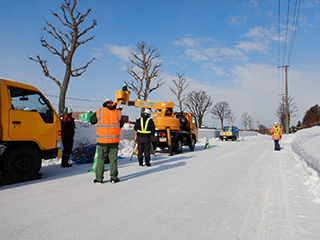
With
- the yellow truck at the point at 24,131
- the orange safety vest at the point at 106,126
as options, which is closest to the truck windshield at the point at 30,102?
the yellow truck at the point at 24,131

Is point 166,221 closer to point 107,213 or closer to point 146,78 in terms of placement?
point 107,213

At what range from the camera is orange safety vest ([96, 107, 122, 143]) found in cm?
539

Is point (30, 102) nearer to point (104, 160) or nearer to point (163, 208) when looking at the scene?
point (104, 160)

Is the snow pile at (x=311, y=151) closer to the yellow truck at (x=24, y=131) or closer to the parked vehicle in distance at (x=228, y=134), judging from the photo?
the yellow truck at (x=24, y=131)

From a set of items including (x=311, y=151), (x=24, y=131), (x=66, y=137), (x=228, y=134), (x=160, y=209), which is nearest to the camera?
(x=160, y=209)

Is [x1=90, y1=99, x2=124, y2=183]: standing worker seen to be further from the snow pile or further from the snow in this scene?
the snow pile

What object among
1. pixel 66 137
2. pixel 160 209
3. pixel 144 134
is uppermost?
pixel 144 134

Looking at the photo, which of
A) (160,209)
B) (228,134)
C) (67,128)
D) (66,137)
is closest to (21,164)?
(66,137)

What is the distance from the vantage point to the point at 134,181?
18.1 ft

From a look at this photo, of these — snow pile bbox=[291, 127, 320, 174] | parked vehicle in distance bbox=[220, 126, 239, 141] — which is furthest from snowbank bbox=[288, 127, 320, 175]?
parked vehicle in distance bbox=[220, 126, 239, 141]

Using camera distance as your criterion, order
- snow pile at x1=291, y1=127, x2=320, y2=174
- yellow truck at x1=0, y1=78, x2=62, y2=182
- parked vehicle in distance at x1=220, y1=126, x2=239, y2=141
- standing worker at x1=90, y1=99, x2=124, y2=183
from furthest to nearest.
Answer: parked vehicle in distance at x1=220, y1=126, x2=239, y2=141
snow pile at x1=291, y1=127, x2=320, y2=174
standing worker at x1=90, y1=99, x2=124, y2=183
yellow truck at x1=0, y1=78, x2=62, y2=182

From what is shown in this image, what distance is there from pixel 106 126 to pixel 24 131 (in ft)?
6.35

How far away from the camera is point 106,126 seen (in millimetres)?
5410

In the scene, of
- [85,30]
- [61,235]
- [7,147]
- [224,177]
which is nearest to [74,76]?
[85,30]
